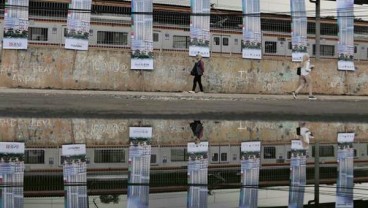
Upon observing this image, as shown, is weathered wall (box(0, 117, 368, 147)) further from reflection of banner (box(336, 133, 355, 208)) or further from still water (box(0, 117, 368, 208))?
reflection of banner (box(336, 133, 355, 208))

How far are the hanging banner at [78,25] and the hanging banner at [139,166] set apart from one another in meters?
11.0

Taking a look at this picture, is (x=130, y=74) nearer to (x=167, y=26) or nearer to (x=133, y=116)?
(x=167, y=26)

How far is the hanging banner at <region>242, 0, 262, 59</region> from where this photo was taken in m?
24.5

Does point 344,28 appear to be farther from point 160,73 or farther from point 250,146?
point 250,146

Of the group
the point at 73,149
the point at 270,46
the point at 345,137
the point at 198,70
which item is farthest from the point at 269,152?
the point at 270,46

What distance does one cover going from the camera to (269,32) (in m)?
28.8

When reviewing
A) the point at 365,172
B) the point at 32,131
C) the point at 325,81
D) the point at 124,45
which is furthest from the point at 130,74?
the point at 365,172

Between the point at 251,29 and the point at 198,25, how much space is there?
2.52 meters

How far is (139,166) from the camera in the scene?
8742 mm

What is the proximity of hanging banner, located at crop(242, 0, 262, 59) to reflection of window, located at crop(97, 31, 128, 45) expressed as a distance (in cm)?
546

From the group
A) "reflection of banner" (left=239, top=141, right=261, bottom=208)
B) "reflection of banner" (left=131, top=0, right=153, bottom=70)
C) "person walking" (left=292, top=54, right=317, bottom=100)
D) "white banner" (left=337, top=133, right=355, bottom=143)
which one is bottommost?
"reflection of banner" (left=239, top=141, right=261, bottom=208)

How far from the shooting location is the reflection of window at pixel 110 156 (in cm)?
923

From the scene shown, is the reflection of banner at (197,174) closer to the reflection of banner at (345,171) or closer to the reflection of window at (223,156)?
→ the reflection of window at (223,156)

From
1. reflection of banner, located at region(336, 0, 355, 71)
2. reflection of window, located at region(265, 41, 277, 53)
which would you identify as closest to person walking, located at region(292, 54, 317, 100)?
reflection of banner, located at region(336, 0, 355, 71)
